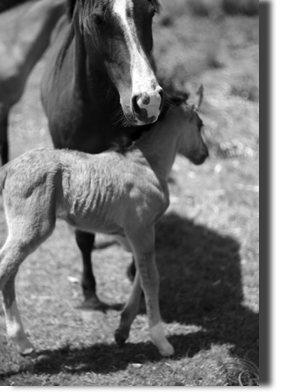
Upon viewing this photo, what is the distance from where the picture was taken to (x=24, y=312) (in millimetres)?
4328

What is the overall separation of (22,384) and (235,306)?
176 cm

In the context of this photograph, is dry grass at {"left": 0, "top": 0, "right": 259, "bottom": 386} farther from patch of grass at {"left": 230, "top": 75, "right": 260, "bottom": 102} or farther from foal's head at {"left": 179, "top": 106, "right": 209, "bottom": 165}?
foal's head at {"left": 179, "top": 106, "right": 209, "bottom": 165}

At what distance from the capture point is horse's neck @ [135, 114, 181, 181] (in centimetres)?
383

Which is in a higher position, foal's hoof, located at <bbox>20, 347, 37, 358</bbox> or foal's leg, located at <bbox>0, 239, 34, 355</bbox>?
foal's leg, located at <bbox>0, 239, 34, 355</bbox>

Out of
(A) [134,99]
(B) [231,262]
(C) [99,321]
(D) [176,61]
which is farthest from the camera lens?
(D) [176,61]

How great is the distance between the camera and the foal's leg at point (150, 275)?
12.0 ft

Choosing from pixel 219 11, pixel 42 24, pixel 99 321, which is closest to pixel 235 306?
pixel 99 321

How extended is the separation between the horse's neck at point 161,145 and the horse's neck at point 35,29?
211 cm

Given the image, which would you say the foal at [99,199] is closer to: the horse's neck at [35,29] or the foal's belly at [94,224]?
the foal's belly at [94,224]

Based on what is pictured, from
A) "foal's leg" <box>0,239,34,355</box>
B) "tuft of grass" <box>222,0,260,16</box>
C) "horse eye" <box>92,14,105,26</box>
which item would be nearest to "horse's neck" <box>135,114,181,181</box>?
"horse eye" <box>92,14,105,26</box>

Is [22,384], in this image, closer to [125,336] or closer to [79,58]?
[125,336]

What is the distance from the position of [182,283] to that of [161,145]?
1.47m

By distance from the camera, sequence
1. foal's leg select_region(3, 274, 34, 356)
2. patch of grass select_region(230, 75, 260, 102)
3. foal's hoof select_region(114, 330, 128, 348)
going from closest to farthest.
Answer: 1. foal's leg select_region(3, 274, 34, 356)
2. foal's hoof select_region(114, 330, 128, 348)
3. patch of grass select_region(230, 75, 260, 102)
